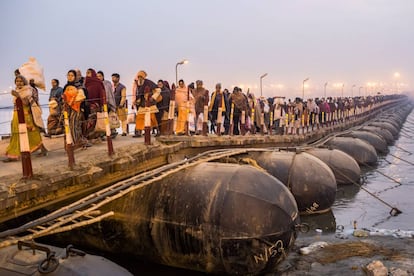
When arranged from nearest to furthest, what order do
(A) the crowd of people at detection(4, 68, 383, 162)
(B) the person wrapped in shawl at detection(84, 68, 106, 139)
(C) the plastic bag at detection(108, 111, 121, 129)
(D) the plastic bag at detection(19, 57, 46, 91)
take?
(A) the crowd of people at detection(4, 68, 383, 162) < (D) the plastic bag at detection(19, 57, 46, 91) < (B) the person wrapped in shawl at detection(84, 68, 106, 139) < (C) the plastic bag at detection(108, 111, 121, 129)

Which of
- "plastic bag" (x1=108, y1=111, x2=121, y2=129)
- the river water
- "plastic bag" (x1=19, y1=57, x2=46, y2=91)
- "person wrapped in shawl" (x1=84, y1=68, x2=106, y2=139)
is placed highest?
"plastic bag" (x1=19, y1=57, x2=46, y2=91)

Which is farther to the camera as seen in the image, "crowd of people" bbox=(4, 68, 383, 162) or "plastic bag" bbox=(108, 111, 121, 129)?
"plastic bag" bbox=(108, 111, 121, 129)

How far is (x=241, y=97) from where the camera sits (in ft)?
51.8

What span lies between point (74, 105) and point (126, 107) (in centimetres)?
529

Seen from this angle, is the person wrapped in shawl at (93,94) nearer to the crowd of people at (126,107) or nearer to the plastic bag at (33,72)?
the crowd of people at (126,107)

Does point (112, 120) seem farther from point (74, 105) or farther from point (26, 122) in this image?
point (26, 122)

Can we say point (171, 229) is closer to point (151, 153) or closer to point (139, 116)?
point (151, 153)

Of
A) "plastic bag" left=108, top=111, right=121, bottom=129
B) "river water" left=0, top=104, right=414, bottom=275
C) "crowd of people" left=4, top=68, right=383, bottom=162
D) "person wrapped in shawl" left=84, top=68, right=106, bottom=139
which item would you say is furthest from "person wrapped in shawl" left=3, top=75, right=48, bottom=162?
"plastic bag" left=108, top=111, right=121, bottom=129

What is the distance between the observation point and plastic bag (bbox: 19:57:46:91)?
27.0 ft

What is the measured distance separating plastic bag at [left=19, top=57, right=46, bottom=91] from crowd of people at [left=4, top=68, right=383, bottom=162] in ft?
0.62

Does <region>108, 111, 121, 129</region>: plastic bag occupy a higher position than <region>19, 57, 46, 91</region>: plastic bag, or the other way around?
<region>19, 57, 46, 91</region>: plastic bag

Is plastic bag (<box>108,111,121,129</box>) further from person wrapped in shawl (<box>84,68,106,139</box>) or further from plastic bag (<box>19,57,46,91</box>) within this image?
plastic bag (<box>19,57,46,91</box>)

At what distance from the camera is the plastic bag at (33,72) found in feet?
27.0

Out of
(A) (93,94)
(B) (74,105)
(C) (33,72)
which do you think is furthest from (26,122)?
(A) (93,94)
